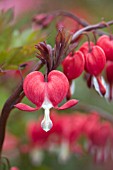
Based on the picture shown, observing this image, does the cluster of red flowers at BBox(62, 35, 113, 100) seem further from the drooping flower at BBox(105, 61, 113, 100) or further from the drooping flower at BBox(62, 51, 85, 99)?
the drooping flower at BBox(105, 61, 113, 100)

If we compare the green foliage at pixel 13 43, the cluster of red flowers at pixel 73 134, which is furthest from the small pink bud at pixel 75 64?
the cluster of red flowers at pixel 73 134

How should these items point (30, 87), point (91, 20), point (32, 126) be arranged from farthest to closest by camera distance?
point (91, 20), point (32, 126), point (30, 87)

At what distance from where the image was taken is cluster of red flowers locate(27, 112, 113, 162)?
2.31m

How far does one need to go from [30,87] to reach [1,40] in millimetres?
440

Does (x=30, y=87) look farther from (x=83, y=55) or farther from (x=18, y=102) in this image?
(x=83, y=55)

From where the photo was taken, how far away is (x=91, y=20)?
418 cm

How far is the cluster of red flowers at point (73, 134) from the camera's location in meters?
2.31

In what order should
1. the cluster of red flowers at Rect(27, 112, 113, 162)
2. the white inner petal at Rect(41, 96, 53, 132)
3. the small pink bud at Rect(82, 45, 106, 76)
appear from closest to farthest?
the white inner petal at Rect(41, 96, 53, 132) < the small pink bud at Rect(82, 45, 106, 76) < the cluster of red flowers at Rect(27, 112, 113, 162)

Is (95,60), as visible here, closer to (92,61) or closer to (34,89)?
(92,61)

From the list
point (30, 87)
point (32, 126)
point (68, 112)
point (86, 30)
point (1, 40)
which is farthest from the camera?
point (68, 112)

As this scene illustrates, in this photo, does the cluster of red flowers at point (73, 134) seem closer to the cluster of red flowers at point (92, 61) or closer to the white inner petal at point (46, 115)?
the cluster of red flowers at point (92, 61)

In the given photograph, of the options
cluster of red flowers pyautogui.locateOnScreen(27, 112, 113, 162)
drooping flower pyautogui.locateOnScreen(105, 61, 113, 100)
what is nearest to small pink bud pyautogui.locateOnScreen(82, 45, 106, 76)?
drooping flower pyautogui.locateOnScreen(105, 61, 113, 100)

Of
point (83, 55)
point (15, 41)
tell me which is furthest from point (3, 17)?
point (83, 55)

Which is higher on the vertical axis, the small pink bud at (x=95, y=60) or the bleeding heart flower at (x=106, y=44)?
the bleeding heart flower at (x=106, y=44)
